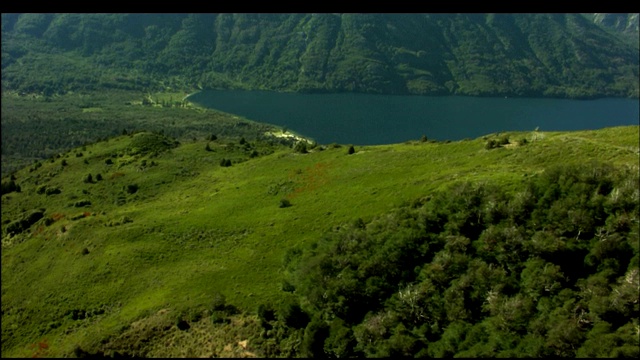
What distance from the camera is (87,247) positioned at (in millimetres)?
69500

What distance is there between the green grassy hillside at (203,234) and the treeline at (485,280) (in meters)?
3.62

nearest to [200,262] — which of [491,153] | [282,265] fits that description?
[282,265]

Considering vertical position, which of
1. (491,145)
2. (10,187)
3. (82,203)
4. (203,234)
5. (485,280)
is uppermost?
(491,145)

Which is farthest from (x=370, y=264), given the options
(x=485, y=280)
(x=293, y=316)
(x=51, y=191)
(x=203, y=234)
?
(x=51, y=191)

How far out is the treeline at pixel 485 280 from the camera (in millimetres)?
35656

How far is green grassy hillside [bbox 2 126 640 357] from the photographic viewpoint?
4941 centimetres

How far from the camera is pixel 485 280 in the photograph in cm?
4109

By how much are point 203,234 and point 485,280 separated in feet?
131

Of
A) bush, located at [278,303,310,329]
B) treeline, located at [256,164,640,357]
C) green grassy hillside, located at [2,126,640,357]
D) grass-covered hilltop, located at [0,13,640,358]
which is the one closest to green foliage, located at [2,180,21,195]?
green grassy hillside, located at [2,126,640,357]

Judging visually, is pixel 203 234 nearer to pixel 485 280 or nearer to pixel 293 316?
pixel 293 316

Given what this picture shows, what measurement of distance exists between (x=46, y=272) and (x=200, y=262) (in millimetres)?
23430

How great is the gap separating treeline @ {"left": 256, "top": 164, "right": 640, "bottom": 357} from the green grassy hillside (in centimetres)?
362

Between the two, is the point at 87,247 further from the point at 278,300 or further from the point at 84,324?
the point at 278,300

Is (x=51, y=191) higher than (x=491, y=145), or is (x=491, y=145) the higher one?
(x=491, y=145)
